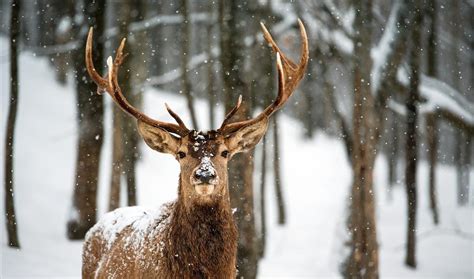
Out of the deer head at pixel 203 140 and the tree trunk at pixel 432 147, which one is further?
the tree trunk at pixel 432 147

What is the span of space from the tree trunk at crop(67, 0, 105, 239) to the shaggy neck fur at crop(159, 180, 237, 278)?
7578mm

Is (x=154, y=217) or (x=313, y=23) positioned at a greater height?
(x=313, y=23)

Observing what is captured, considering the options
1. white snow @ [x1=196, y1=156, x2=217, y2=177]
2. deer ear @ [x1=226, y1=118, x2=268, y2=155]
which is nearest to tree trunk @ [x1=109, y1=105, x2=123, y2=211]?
deer ear @ [x1=226, y1=118, x2=268, y2=155]

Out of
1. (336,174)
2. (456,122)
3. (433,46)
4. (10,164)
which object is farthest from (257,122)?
(336,174)

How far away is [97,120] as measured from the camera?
1344 cm

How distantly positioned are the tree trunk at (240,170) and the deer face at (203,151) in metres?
2.97

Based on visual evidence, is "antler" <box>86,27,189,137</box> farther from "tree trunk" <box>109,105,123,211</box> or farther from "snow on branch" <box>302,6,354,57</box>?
"tree trunk" <box>109,105,123,211</box>

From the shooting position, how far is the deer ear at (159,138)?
21.1ft

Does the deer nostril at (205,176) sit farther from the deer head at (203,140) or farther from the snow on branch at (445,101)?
the snow on branch at (445,101)

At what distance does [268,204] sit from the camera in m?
25.7

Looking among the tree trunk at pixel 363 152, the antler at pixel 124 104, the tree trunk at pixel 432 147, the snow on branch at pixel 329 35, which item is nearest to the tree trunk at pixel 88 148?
the snow on branch at pixel 329 35

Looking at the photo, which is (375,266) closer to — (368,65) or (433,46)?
(368,65)

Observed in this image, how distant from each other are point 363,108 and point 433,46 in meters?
6.27

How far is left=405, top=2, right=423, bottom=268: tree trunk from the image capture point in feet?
41.8
